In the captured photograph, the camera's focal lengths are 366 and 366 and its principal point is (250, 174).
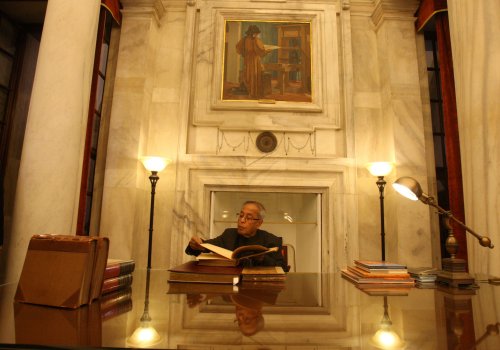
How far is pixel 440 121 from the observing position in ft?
21.9

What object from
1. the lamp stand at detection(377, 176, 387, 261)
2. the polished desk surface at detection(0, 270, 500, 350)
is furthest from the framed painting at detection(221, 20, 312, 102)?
the polished desk surface at detection(0, 270, 500, 350)

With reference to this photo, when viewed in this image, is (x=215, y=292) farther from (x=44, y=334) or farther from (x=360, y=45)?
(x=360, y=45)

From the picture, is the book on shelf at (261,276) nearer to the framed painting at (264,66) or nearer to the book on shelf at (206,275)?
the book on shelf at (206,275)

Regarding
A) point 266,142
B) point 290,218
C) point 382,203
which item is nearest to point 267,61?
point 266,142

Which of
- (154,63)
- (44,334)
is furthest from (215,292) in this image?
(154,63)

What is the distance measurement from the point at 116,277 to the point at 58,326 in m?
0.66

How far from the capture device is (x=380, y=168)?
18.8ft

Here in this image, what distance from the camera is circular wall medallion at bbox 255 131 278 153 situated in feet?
20.8

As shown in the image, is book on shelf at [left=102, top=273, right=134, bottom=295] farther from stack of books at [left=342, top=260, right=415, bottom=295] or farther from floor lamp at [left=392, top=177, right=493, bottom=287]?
floor lamp at [left=392, top=177, right=493, bottom=287]

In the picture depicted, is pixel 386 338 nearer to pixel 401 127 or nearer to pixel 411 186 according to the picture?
pixel 411 186

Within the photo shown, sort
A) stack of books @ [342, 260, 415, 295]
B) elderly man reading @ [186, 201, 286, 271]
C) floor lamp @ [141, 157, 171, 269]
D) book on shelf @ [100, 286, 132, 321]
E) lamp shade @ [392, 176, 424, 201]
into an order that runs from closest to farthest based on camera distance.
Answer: book on shelf @ [100, 286, 132, 321]
stack of books @ [342, 260, 415, 295]
lamp shade @ [392, 176, 424, 201]
elderly man reading @ [186, 201, 286, 271]
floor lamp @ [141, 157, 171, 269]

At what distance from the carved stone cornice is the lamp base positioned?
20.4 feet

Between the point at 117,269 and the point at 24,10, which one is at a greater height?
the point at 24,10

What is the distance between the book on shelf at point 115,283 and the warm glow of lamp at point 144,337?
0.50 m
